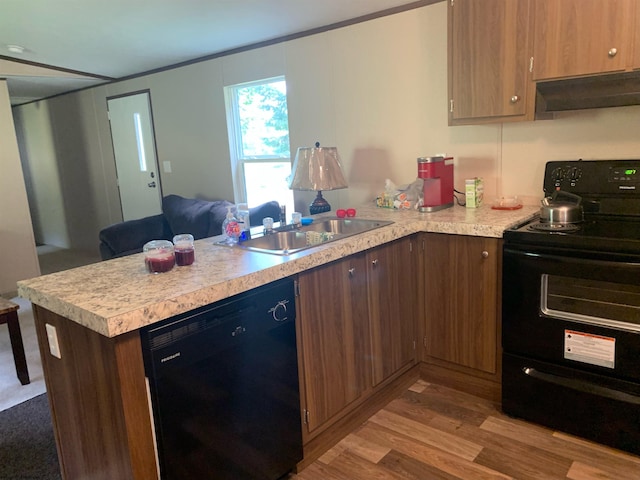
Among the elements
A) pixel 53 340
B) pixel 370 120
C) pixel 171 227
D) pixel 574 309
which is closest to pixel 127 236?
pixel 171 227

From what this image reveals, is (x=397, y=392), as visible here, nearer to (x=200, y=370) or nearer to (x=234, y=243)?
(x=234, y=243)

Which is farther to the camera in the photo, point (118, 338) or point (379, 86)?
point (379, 86)

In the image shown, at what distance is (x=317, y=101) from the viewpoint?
369cm

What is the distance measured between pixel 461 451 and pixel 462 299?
28.1 inches

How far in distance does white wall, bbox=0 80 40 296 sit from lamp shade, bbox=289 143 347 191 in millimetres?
3591

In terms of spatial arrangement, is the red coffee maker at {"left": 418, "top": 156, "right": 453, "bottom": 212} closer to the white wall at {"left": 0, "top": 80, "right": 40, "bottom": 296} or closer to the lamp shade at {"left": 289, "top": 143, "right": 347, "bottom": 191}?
the lamp shade at {"left": 289, "top": 143, "right": 347, "bottom": 191}

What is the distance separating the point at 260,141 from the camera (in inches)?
168

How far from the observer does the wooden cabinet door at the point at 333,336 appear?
1.99 meters

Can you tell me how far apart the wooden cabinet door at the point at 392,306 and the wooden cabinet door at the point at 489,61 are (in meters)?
0.79

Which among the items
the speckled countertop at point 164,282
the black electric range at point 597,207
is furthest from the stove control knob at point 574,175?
the speckled countertop at point 164,282

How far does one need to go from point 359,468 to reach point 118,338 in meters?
1.22

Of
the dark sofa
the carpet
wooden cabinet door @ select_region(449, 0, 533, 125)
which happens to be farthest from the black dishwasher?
the dark sofa

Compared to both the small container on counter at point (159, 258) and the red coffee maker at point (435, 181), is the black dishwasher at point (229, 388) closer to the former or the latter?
the small container on counter at point (159, 258)

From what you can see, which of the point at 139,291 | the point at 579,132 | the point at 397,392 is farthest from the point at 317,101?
the point at 139,291
